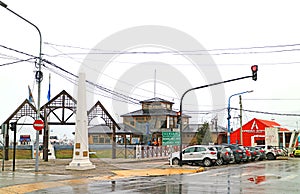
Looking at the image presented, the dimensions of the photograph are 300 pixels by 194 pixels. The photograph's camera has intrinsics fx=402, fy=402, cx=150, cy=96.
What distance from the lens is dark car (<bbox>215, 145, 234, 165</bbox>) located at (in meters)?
31.1

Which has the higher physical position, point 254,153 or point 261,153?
point 254,153

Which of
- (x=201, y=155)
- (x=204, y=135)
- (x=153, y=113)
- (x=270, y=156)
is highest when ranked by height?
(x=153, y=113)

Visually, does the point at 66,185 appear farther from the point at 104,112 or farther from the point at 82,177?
the point at 104,112

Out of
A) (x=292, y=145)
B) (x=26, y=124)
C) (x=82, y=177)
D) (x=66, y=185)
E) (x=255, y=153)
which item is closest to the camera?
(x=66, y=185)

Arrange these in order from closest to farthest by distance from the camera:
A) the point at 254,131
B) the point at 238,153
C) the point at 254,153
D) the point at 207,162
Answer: the point at 207,162 < the point at 238,153 < the point at 254,153 < the point at 254,131

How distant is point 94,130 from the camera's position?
256ft

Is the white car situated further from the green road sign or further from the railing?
the railing

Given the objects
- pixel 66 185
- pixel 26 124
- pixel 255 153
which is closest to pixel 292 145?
pixel 255 153

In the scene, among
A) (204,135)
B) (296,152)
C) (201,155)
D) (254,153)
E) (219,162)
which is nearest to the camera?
(201,155)

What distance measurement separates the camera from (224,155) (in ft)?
104

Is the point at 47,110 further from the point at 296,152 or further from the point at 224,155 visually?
the point at 296,152

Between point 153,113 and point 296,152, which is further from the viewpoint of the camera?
point 153,113

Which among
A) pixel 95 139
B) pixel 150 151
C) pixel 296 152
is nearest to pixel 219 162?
pixel 150 151

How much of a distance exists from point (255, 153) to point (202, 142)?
2505cm
